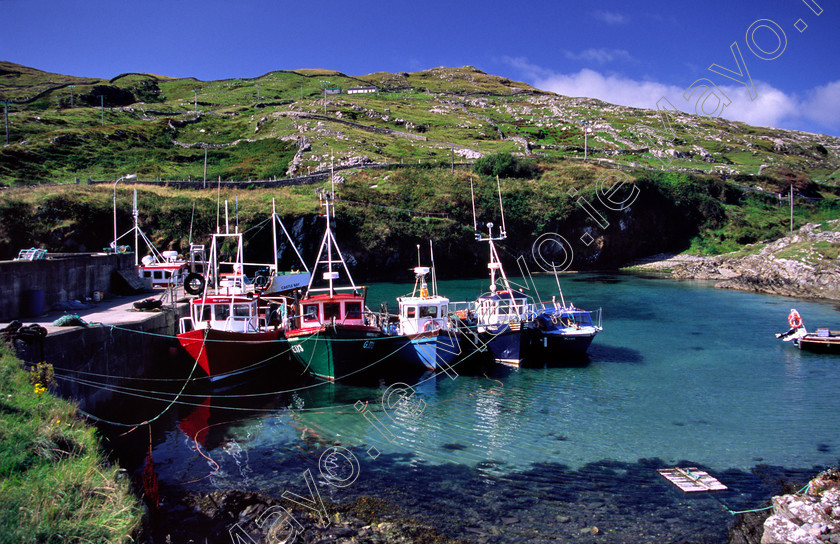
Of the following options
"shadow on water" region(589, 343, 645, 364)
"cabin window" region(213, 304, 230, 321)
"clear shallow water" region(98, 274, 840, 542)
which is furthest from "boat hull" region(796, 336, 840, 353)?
"cabin window" region(213, 304, 230, 321)

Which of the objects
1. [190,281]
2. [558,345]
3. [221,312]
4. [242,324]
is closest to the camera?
[242,324]

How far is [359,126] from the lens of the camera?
108125 mm

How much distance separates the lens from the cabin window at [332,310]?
24.1m

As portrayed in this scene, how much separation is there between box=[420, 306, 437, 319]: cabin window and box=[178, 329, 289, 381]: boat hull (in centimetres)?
652

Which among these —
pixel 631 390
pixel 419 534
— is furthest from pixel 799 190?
pixel 419 534

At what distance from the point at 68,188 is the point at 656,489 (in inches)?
2493

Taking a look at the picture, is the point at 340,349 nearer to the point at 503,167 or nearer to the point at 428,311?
the point at 428,311

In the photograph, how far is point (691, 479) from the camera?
44.6ft

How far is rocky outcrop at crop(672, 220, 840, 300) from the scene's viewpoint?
5250cm

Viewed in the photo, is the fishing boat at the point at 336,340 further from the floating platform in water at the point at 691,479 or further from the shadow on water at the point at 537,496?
the floating platform in water at the point at 691,479

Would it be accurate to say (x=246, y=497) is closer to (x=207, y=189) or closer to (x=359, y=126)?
(x=207, y=189)

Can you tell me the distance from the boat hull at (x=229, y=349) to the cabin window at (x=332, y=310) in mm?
2235

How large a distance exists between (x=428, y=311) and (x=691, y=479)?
14093mm

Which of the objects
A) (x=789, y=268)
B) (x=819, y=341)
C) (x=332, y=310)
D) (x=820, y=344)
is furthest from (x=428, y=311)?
(x=789, y=268)
